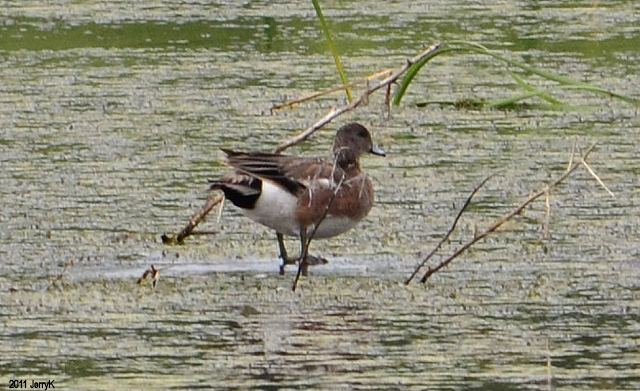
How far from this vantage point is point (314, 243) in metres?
6.41

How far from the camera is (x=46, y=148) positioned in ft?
25.1

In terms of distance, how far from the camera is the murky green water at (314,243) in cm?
479

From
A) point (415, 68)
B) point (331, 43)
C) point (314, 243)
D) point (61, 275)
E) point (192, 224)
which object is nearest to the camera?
point (61, 275)

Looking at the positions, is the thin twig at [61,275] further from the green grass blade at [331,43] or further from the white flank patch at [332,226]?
the green grass blade at [331,43]

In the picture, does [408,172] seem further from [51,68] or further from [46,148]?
[51,68]

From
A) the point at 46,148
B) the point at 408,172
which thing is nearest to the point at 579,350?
the point at 408,172

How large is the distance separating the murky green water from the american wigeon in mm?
126

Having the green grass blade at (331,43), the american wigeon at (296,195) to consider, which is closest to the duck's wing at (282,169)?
the american wigeon at (296,195)

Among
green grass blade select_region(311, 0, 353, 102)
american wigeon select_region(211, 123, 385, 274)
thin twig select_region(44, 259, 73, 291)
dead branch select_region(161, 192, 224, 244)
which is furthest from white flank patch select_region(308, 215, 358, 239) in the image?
green grass blade select_region(311, 0, 353, 102)

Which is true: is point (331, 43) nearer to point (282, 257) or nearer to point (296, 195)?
point (296, 195)

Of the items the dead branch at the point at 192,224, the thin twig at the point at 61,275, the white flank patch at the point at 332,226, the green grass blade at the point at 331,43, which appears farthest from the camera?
the green grass blade at the point at 331,43

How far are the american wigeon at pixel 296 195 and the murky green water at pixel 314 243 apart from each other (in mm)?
126

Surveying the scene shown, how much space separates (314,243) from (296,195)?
46cm

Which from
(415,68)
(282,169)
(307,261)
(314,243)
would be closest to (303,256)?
(307,261)
